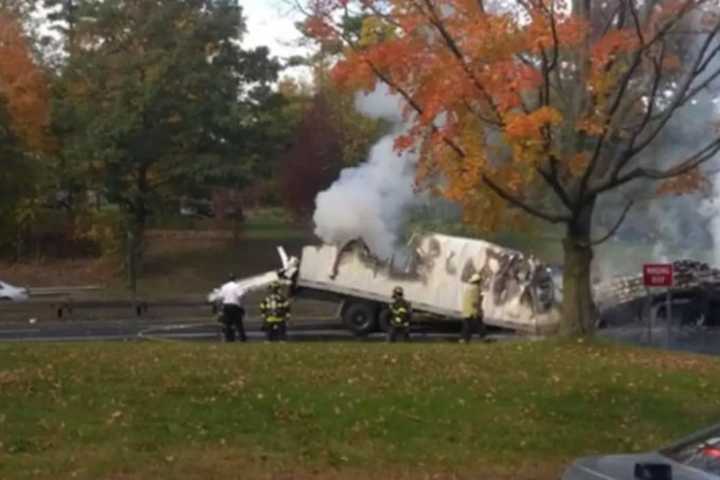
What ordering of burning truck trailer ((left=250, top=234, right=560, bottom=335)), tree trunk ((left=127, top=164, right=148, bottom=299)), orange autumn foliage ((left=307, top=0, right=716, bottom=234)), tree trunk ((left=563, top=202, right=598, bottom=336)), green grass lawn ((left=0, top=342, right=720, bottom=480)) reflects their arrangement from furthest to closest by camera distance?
tree trunk ((left=127, top=164, right=148, bottom=299))
burning truck trailer ((left=250, top=234, right=560, bottom=335))
tree trunk ((left=563, top=202, right=598, bottom=336))
orange autumn foliage ((left=307, top=0, right=716, bottom=234))
green grass lawn ((left=0, top=342, right=720, bottom=480))

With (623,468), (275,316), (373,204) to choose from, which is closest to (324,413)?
(623,468)

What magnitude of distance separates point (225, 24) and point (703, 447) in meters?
47.7

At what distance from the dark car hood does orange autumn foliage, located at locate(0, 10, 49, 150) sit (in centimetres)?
4418

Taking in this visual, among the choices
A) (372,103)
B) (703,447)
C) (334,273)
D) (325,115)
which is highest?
(325,115)

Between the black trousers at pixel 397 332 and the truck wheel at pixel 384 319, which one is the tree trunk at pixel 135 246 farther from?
the black trousers at pixel 397 332

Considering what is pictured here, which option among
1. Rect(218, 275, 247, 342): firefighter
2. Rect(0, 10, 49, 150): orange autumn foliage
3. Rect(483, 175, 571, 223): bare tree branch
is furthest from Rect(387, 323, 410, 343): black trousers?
Rect(0, 10, 49, 150): orange autumn foliage

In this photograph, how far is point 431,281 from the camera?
31781 mm

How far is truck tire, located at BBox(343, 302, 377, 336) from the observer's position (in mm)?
32188

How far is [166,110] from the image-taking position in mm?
50438

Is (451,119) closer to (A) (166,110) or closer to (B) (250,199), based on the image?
(A) (166,110)

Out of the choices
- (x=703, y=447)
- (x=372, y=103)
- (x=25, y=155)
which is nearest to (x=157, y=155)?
(x=25, y=155)

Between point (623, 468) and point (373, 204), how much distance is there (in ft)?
94.9

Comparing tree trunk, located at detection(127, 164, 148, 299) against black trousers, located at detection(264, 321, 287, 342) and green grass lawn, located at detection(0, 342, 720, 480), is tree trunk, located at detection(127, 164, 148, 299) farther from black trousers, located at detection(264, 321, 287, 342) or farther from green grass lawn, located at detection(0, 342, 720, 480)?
green grass lawn, located at detection(0, 342, 720, 480)

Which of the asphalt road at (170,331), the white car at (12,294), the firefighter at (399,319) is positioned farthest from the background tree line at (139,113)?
the firefighter at (399,319)
